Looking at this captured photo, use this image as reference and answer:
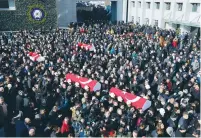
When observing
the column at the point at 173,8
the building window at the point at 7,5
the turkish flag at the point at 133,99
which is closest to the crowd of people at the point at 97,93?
the turkish flag at the point at 133,99

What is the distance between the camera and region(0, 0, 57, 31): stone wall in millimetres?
28562

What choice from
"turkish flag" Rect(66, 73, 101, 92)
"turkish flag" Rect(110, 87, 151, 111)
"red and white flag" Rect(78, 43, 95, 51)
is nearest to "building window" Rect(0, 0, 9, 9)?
"red and white flag" Rect(78, 43, 95, 51)

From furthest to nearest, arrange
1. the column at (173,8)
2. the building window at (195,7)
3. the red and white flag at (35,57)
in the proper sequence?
1. the column at (173,8)
2. the building window at (195,7)
3. the red and white flag at (35,57)

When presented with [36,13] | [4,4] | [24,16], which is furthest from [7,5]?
[36,13]

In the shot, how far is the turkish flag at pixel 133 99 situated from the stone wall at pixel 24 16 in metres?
21.4

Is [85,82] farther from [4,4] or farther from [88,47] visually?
[4,4]

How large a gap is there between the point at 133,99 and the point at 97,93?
4.80 ft

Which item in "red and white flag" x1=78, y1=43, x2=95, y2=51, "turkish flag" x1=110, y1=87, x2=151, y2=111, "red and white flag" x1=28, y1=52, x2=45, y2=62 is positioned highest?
"red and white flag" x1=78, y1=43, x2=95, y2=51

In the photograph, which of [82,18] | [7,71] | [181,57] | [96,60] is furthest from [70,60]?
[82,18]

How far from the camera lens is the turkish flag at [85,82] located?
421 inches

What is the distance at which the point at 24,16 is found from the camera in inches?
1141

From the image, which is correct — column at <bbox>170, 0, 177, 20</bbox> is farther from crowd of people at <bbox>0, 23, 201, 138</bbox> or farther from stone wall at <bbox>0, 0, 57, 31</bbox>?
stone wall at <bbox>0, 0, 57, 31</bbox>

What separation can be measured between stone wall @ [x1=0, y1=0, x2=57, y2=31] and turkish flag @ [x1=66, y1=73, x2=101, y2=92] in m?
19.5

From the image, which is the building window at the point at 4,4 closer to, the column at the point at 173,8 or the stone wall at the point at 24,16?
the stone wall at the point at 24,16
